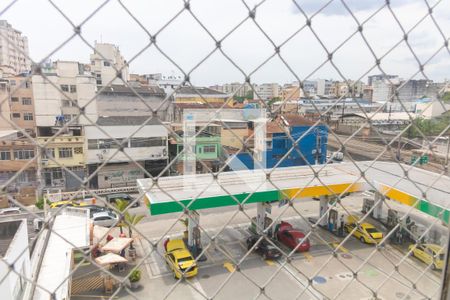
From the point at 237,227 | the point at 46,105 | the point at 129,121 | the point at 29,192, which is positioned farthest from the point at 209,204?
the point at 46,105

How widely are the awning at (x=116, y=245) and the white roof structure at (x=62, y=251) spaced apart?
0.24 meters

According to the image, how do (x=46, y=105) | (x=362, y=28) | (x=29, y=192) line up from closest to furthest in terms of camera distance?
(x=362, y=28)
(x=29, y=192)
(x=46, y=105)

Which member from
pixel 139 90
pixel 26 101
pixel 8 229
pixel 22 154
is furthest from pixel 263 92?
pixel 26 101

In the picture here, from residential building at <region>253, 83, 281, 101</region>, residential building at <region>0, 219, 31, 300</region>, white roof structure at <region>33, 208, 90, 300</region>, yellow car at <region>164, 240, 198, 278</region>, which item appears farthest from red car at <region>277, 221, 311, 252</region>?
residential building at <region>0, 219, 31, 300</region>

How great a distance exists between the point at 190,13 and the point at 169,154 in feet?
19.9

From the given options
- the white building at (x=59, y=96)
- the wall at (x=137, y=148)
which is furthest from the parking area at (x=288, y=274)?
the white building at (x=59, y=96)

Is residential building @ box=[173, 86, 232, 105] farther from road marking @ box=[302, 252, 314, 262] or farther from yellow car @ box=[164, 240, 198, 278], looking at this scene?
road marking @ box=[302, 252, 314, 262]

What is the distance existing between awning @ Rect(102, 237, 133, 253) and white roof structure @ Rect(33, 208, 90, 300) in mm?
240

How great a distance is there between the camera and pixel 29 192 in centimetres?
554

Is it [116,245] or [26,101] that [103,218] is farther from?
[26,101]

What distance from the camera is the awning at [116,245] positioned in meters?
3.34

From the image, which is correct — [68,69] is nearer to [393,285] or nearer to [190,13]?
[393,285]

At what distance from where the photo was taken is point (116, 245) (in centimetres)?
343

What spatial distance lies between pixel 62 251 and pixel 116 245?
0.66 meters
